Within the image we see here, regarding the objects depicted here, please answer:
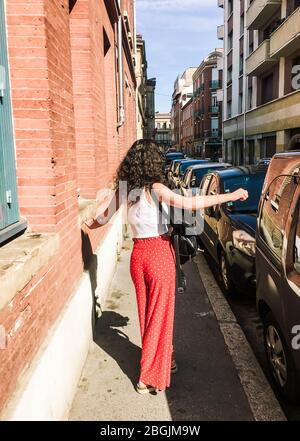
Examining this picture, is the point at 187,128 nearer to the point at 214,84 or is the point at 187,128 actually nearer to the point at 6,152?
the point at 214,84

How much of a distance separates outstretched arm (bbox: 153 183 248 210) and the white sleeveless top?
11 cm

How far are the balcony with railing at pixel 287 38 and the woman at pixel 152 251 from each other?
18136 mm

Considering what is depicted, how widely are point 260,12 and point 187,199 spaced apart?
24474mm

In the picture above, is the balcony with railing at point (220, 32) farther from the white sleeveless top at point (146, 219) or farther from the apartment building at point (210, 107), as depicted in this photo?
the white sleeveless top at point (146, 219)

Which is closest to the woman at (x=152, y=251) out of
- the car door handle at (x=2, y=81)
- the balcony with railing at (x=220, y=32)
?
the car door handle at (x=2, y=81)

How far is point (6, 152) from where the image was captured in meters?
2.44

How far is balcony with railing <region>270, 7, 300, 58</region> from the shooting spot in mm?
17981

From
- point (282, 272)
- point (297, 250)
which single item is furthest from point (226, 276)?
point (297, 250)

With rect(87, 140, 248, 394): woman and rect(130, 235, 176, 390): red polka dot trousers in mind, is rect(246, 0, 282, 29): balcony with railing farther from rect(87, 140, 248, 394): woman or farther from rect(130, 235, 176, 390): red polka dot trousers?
rect(130, 235, 176, 390): red polka dot trousers

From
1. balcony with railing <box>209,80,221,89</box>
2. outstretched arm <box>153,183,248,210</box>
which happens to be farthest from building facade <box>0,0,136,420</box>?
balcony with railing <box>209,80,221,89</box>

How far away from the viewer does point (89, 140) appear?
4.71 m
